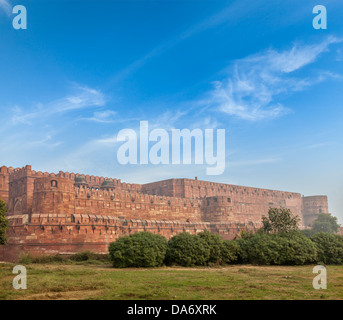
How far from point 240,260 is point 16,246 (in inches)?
698

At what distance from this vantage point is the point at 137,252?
59.7ft

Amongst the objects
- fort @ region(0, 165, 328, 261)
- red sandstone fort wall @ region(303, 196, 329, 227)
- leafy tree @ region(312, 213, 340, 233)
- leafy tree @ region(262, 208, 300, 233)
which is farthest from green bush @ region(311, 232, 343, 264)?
red sandstone fort wall @ region(303, 196, 329, 227)

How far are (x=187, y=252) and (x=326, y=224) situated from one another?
50116mm

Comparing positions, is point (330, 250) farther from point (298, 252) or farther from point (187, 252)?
point (187, 252)

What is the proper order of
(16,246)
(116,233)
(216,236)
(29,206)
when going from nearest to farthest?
(216,236), (16,246), (116,233), (29,206)

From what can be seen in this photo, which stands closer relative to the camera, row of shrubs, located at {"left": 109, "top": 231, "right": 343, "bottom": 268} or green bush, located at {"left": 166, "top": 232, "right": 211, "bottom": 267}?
row of shrubs, located at {"left": 109, "top": 231, "right": 343, "bottom": 268}

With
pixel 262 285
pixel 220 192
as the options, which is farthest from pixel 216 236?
pixel 220 192

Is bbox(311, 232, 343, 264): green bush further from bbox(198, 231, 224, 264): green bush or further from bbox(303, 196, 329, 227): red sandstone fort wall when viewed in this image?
bbox(303, 196, 329, 227): red sandstone fort wall

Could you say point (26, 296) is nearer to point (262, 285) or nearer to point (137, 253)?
point (262, 285)

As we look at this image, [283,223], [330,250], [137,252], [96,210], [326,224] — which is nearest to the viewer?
[137,252]

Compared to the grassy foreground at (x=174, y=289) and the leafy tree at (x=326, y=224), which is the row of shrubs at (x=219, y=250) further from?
the leafy tree at (x=326, y=224)

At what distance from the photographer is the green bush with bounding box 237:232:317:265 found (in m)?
20.4

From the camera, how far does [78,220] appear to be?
29.8 m

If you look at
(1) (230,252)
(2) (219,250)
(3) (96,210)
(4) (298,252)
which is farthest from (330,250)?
(3) (96,210)
